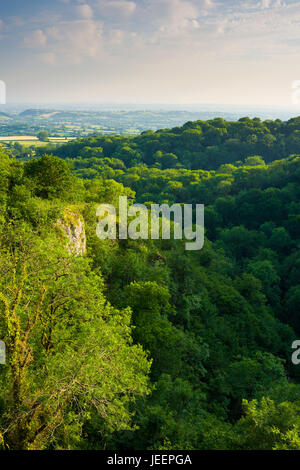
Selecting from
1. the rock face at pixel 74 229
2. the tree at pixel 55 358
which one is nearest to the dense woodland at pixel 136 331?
the tree at pixel 55 358

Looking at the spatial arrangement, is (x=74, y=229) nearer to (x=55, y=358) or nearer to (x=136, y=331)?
(x=136, y=331)

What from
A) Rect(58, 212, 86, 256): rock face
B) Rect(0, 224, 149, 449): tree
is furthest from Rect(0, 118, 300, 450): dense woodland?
Rect(58, 212, 86, 256): rock face

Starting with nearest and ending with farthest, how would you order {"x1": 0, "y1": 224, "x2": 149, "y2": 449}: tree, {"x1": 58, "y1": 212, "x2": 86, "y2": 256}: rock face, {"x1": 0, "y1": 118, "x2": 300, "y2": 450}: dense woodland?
{"x1": 0, "y1": 224, "x2": 149, "y2": 449}: tree, {"x1": 0, "y1": 118, "x2": 300, "y2": 450}: dense woodland, {"x1": 58, "y1": 212, "x2": 86, "y2": 256}: rock face

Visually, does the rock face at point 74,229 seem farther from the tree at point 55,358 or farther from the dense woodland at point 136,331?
the tree at point 55,358

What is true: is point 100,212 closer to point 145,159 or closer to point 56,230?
point 56,230

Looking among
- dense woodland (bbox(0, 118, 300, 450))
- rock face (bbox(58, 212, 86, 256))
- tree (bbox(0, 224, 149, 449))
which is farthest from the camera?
rock face (bbox(58, 212, 86, 256))

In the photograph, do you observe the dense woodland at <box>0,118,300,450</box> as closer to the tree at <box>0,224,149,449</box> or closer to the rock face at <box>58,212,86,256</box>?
the tree at <box>0,224,149,449</box>
